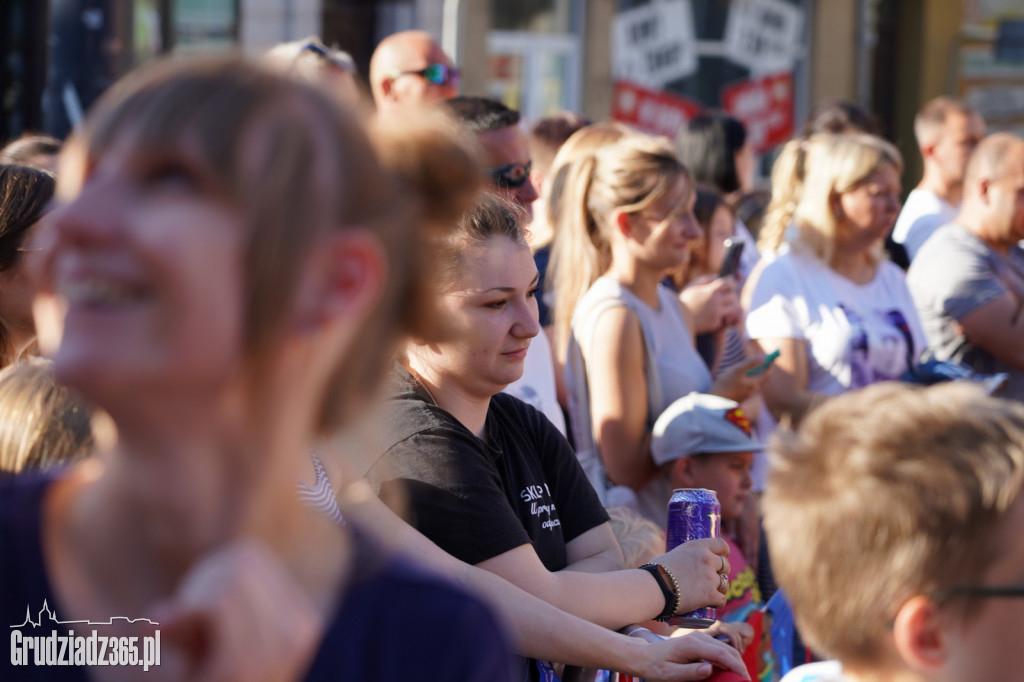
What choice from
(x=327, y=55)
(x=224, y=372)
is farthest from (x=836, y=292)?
(x=224, y=372)

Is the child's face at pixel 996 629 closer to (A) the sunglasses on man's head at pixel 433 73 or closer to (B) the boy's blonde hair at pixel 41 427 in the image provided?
(B) the boy's blonde hair at pixel 41 427

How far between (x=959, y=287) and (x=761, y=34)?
28.5ft

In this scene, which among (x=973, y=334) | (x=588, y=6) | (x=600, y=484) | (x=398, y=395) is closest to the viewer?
(x=398, y=395)

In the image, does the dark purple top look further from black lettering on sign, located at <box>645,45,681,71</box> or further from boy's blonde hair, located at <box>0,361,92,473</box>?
black lettering on sign, located at <box>645,45,681,71</box>

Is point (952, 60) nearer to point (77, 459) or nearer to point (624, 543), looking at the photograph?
point (624, 543)

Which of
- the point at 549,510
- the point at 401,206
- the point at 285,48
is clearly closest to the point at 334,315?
the point at 401,206

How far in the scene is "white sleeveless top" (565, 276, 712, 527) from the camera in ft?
11.9

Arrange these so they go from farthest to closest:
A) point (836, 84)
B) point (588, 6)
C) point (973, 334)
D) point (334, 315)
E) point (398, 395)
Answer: point (836, 84)
point (588, 6)
point (973, 334)
point (398, 395)
point (334, 315)

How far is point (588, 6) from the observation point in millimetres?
11992

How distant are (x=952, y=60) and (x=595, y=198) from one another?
10232 millimetres

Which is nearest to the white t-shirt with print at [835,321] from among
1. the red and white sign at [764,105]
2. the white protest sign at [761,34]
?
the red and white sign at [764,105]

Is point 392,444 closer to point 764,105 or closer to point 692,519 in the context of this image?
point 692,519

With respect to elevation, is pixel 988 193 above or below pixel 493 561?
above

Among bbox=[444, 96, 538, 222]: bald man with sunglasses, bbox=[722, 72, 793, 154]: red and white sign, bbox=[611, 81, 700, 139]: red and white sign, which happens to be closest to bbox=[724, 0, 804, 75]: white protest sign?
bbox=[722, 72, 793, 154]: red and white sign
